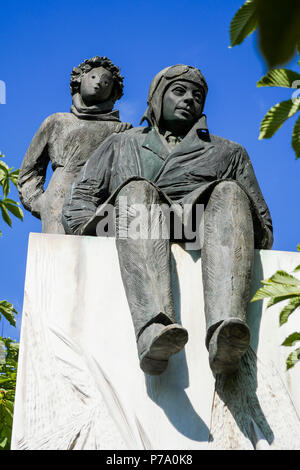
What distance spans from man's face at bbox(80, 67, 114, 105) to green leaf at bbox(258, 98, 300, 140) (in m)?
4.29

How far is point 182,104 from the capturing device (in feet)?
16.9

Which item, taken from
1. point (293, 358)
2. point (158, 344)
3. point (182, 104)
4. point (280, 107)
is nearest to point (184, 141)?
point (182, 104)

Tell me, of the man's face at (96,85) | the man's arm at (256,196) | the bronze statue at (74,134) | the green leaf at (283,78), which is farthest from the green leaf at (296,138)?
the man's face at (96,85)

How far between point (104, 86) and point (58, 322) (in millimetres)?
2973

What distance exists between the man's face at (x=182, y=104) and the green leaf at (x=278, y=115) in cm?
306

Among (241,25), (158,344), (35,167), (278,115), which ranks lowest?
(158,344)

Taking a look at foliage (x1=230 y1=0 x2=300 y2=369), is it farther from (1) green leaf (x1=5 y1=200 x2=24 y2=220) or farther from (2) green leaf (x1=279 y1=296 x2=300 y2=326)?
(1) green leaf (x1=5 y1=200 x2=24 y2=220)

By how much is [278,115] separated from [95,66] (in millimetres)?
4498

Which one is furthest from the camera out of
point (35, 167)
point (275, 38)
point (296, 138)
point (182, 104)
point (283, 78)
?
point (35, 167)

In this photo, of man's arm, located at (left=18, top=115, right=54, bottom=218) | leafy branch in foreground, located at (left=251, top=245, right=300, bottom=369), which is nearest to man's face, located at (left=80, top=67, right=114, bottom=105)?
man's arm, located at (left=18, top=115, right=54, bottom=218)

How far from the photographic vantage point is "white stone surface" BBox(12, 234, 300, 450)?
361 centimetres

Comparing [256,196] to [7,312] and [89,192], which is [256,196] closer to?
[89,192]
